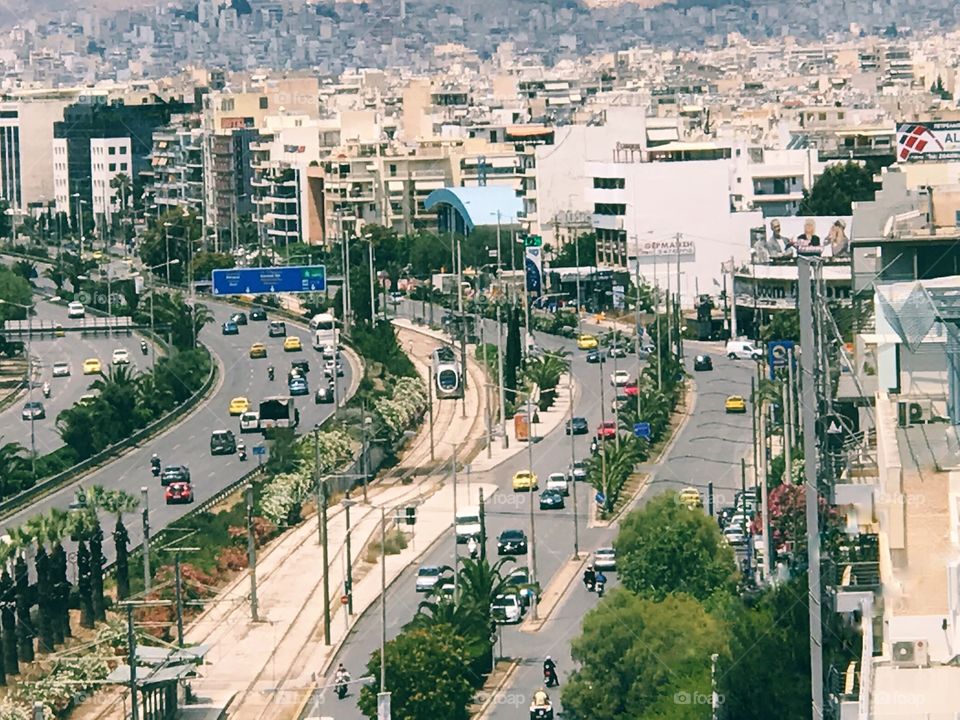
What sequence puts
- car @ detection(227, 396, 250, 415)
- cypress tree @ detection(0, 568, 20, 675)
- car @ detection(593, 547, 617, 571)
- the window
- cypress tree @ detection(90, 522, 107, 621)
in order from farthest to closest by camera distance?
the window < car @ detection(227, 396, 250, 415) < car @ detection(593, 547, 617, 571) < cypress tree @ detection(90, 522, 107, 621) < cypress tree @ detection(0, 568, 20, 675)

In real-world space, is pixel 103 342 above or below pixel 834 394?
below

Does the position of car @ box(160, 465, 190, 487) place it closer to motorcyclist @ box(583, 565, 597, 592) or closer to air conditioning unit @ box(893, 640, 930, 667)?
motorcyclist @ box(583, 565, 597, 592)

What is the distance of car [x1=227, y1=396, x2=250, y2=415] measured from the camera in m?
53.2

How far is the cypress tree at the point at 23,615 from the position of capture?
103 ft

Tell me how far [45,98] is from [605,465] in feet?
285

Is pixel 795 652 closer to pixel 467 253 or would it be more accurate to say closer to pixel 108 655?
pixel 108 655

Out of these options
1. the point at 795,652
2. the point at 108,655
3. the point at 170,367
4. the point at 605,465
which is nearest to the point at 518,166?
the point at 170,367

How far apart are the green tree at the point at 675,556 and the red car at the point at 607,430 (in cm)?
1326

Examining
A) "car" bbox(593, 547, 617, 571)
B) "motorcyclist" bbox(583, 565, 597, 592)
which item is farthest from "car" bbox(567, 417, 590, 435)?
"motorcyclist" bbox(583, 565, 597, 592)

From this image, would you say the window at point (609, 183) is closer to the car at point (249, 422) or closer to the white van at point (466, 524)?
the car at point (249, 422)

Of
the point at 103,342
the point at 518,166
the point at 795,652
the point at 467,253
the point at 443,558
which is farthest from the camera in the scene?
the point at 518,166

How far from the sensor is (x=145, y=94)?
123312mm

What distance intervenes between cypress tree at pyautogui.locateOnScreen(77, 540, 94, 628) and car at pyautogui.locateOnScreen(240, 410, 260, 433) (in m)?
16.5

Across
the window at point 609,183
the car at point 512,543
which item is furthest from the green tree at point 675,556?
the window at point 609,183
